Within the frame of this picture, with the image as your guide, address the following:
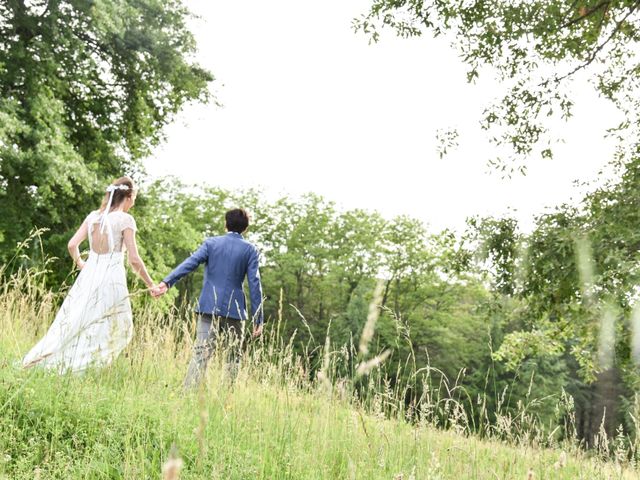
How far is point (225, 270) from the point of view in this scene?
233 inches

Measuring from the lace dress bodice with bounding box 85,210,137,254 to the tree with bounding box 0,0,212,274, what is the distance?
8402mm

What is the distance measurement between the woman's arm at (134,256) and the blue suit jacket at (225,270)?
296 mm

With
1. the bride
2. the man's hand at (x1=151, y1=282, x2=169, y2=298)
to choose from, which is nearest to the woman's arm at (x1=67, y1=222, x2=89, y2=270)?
the bride

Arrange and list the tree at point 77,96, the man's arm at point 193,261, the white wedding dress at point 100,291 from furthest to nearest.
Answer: the tree at point 77,96 < the man's arm at point 193,261 < the white wedding dress at point 100,291

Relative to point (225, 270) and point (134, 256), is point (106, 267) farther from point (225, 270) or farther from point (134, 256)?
point (225, 270)

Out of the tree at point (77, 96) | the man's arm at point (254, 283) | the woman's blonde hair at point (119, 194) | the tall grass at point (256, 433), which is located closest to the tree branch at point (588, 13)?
the man's arm at point (254, 283)

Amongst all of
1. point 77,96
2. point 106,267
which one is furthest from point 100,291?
point 77,96

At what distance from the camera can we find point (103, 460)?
3135 millimetres

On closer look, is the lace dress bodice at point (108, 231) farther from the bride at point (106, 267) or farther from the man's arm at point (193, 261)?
the man's arm at point (193, 261)

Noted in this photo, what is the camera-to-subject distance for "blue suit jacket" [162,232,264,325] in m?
5.84

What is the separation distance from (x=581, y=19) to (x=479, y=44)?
1.68m

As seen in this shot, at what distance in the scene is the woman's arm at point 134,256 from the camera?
18.3 ft

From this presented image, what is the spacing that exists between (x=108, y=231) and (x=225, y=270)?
3.63ft

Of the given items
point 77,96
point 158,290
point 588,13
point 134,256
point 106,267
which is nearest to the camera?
point 158,290
